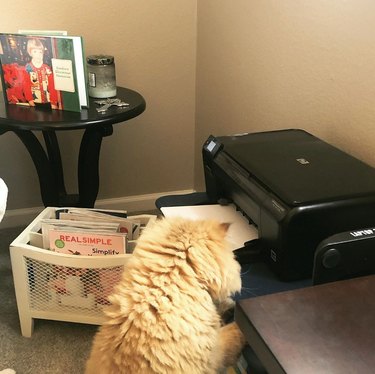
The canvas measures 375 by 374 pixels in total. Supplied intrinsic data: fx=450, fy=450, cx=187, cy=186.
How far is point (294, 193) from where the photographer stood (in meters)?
1.00

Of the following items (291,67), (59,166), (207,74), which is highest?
(291,67)

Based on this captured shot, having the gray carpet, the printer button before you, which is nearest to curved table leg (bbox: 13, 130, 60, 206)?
the gray carpet

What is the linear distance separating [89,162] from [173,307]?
3.67 ft

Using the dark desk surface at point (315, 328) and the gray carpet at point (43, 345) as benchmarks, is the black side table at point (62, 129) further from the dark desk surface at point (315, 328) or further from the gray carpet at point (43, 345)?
the dark desk surface at point (315, 328)

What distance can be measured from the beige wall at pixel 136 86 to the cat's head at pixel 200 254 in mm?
1508

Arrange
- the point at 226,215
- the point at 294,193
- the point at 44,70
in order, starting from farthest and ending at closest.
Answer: the point at 44,70
the point at 226,215
the point at 294,193

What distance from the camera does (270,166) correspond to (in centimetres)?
115

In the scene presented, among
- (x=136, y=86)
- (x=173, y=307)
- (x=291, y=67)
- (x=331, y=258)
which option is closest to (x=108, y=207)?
(x=136, y=86)

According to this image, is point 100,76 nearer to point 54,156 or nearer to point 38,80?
point 38,80

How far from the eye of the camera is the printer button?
0.85 metres

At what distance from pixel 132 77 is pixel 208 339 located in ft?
5.50

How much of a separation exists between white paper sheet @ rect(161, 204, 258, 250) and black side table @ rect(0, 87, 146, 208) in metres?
0.53

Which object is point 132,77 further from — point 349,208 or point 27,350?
point 349,208

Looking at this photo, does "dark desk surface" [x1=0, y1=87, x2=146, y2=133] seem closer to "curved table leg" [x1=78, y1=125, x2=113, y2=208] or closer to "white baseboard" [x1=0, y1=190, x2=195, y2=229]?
"curved table leg" [x1=78, y1=125, x2=113, y2=208]
